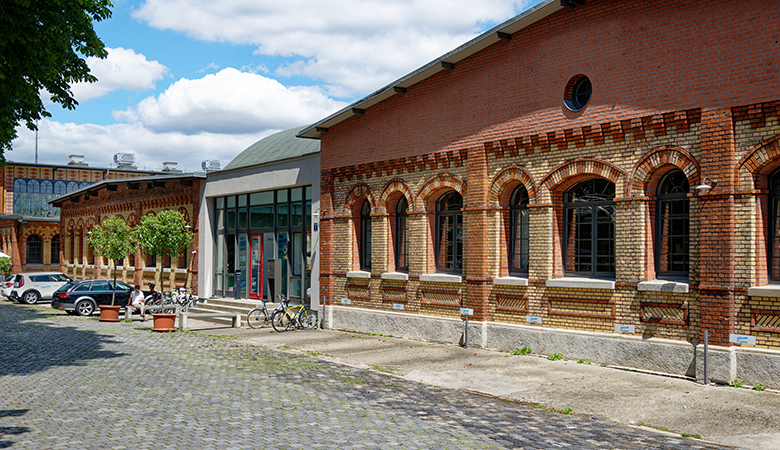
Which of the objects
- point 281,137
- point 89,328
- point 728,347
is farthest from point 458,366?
point 281,137

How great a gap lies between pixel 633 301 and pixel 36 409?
9.92m

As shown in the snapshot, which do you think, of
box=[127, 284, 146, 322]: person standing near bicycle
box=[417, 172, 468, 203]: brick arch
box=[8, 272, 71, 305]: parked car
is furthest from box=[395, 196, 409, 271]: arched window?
box=[8, 272, 71, 305]: parked car

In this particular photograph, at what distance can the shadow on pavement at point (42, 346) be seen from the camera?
13664 mm

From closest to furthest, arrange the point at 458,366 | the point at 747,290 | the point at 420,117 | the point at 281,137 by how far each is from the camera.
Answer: the point at 747,290
the point at 458,366
the point at 420,117
the point at 281,137

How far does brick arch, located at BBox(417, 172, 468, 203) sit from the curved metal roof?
8.31 m

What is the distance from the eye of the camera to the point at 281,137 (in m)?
28.8

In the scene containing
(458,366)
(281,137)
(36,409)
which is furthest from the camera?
(281,137)

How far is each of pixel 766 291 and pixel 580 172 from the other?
4.09m

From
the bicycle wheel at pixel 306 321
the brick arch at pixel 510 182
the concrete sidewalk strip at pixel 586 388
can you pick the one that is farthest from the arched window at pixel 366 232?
the brick arch at pixel 510 182

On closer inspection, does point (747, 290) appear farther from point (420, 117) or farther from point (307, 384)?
point (420, 117)

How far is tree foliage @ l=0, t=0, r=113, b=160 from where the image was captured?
36.6ft

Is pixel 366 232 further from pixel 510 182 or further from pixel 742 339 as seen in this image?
pixel 742 339

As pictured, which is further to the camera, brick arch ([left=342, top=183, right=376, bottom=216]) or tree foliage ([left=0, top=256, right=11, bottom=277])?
tree foliage ([left=0, top=256, right=11, bottom=277])

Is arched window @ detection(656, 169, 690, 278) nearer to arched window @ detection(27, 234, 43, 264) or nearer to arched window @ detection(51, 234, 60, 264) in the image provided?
arched window @ detection(51, 234, 60, 264)
